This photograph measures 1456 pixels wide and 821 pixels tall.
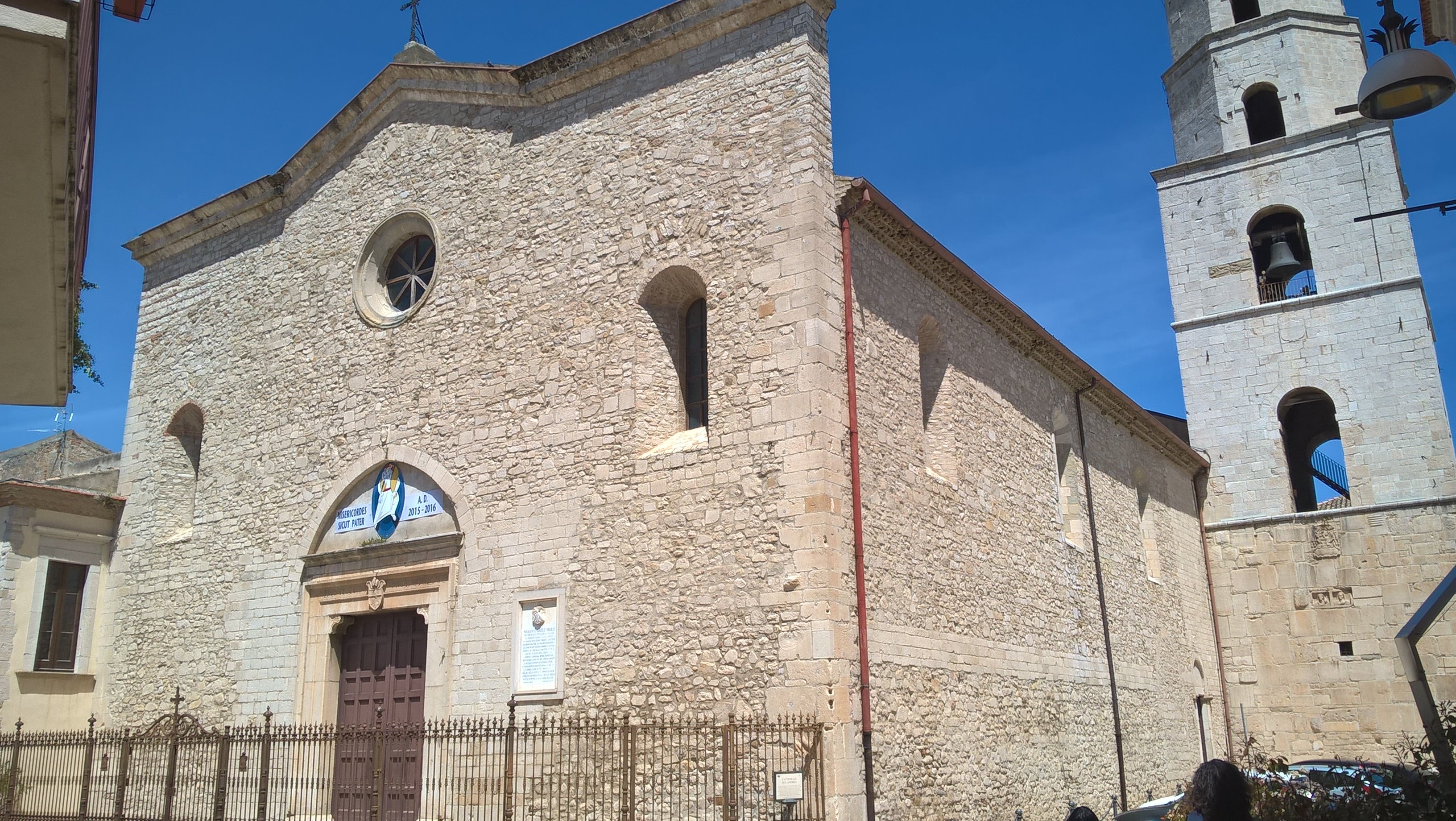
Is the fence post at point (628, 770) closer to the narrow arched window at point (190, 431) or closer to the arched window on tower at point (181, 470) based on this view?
the arched window on tower at point (181, 470)

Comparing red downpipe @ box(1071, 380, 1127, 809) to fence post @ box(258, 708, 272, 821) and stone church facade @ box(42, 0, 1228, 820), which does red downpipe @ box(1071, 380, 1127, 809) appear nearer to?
stone church facade @ box(42, 0, 1228, 820)

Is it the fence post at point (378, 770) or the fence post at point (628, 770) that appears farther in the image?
the fence post at point (378, 770)

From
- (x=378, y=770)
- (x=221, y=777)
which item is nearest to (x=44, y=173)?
(x=378, y=770)

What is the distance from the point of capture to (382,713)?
12.7 metres

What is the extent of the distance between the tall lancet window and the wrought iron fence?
67.6 ft

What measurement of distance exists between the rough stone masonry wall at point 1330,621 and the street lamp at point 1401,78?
1607cm

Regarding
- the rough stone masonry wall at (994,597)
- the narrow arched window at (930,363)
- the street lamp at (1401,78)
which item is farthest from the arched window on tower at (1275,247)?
the street lamp at (1401,78)

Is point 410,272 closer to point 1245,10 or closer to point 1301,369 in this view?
point 1301,369

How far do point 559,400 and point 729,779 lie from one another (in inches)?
182

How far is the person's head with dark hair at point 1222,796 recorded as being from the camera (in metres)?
4.12

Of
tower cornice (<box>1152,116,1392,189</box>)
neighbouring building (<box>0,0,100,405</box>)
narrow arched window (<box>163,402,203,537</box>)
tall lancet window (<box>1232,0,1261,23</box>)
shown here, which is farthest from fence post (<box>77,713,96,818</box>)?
tall lancet window (<box>1232,0,1261,23</box>)

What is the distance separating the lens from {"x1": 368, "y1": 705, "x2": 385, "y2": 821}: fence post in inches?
425

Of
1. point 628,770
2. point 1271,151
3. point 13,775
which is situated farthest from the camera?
point 1271,151

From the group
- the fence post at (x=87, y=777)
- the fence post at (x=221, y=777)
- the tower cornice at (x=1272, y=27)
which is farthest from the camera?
the tower cornice at (x=1272, y=27)
